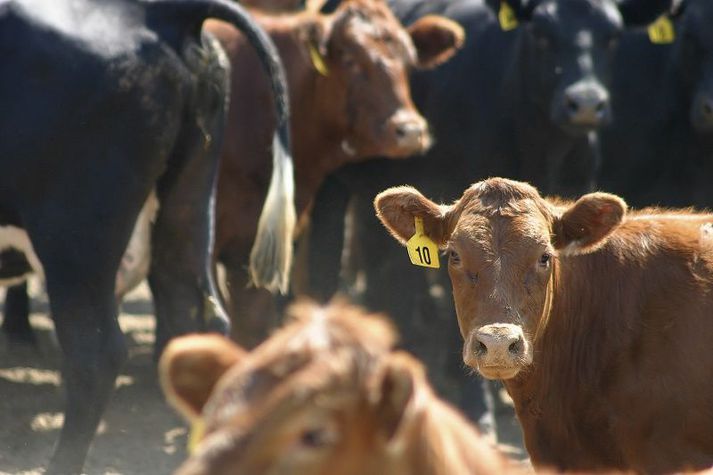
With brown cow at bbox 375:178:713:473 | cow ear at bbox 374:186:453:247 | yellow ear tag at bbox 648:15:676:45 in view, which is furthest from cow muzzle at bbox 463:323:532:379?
yellow ear tag at bbox 648:15:676:45

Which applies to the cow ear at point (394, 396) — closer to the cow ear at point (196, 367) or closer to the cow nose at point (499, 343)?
the cow ear at point (196, 367)

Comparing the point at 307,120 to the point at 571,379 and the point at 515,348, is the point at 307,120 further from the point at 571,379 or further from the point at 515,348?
the point at 515,348

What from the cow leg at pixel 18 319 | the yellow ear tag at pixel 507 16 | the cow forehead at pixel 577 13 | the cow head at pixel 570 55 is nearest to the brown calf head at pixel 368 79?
the yellow ear tag at pixel 507 16

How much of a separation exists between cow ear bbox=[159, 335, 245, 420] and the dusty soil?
3.83m

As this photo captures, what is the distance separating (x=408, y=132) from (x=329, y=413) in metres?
5.39

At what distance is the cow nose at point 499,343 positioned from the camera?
4.29m

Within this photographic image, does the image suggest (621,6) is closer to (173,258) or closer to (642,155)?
(642,155)

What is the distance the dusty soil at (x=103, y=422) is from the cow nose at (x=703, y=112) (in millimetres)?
3613

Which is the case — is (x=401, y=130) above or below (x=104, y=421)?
above

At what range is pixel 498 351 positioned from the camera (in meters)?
4.29

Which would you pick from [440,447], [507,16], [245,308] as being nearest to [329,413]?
[440,447]

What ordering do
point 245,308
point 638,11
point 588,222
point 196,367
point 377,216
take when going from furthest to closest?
point 638,11
point 245,308
point 377,216
point 588,222
point 196,367

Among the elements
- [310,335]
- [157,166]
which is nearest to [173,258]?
[157,166]

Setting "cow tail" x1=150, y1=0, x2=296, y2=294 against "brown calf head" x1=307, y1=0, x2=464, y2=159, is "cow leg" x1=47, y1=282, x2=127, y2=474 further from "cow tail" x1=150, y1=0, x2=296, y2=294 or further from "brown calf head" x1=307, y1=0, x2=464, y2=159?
"brown calf head" x1=307, y1=0, x2=464, y2=159
